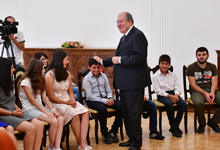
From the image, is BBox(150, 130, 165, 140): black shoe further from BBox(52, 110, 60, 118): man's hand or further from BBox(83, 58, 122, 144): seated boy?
BBox(52, 110, 60, 118): man's hand

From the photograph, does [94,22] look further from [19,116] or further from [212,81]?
[19,116]

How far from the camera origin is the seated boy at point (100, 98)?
3961 millimetres

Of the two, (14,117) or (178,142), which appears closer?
(14,117)

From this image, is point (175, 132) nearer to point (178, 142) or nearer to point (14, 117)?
point (178, 142)

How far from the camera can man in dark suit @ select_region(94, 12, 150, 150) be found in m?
3.30

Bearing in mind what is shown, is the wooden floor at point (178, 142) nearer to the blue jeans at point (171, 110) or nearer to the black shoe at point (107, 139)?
the black shoe at point (107, 139)

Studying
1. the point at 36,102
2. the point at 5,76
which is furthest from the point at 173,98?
the point at 5,76

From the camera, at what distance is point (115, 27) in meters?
7.88

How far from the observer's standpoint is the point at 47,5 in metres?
8.58

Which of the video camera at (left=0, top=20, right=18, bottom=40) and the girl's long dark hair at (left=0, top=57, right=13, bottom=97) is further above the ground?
the video camera at (left=0, top=20, right=18, bottom=40)

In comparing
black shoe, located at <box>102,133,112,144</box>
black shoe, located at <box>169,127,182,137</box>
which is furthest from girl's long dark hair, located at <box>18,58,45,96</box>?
black shoe, located at <box>169,127,182,137</box>

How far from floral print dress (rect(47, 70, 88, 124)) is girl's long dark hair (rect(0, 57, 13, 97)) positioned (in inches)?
24.1

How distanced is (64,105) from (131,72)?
914mm

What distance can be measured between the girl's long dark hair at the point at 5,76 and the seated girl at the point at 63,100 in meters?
0.55
